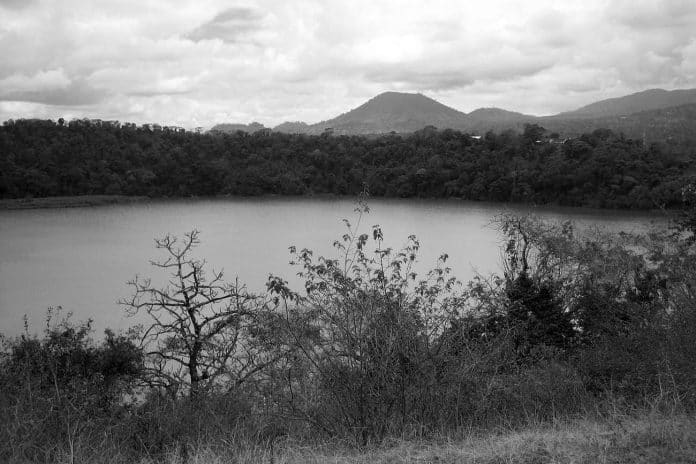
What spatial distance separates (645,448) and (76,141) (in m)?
68.7

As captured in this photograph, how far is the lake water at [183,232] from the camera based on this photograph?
19422 mm

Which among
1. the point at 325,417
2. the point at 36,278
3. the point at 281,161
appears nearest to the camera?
the point at 325,417

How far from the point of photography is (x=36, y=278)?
2223 centimetres

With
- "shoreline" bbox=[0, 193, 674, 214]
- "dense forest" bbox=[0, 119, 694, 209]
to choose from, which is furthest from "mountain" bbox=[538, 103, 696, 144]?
"shoreline" bbox=[0, 193, 674, 214]

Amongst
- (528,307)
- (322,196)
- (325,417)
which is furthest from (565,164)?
(325,417)

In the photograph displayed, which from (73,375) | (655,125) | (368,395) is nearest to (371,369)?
(368,395)

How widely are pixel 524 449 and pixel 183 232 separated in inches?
1309

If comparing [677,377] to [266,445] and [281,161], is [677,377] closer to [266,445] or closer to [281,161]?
[266,445]

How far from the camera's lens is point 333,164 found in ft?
220

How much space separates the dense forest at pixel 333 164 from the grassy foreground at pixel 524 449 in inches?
1613

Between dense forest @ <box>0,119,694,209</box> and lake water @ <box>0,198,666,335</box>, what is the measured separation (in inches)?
161

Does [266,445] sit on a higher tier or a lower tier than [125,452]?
higher

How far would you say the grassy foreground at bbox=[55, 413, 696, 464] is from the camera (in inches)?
132

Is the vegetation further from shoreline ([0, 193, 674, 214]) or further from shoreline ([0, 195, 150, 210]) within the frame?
shoreline ([0, 195, 150, 210])
